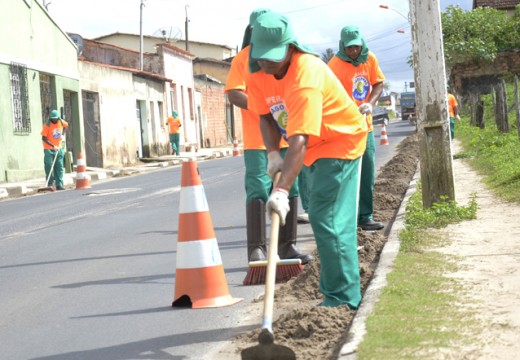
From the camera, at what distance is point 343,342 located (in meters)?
4.82

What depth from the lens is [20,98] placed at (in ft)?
90.5

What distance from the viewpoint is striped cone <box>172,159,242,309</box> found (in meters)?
6.43

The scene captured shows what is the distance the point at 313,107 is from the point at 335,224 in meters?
0.76

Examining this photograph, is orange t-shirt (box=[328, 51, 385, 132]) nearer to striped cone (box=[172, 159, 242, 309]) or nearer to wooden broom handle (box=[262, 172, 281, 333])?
striped cone (box=[172, 159, 242, 309])

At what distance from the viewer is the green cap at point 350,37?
900 centimetres

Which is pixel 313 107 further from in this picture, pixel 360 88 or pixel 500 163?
pixel 500 163

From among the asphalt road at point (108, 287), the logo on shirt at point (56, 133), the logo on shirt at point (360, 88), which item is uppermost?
the logo on shirt at point (360, 88)

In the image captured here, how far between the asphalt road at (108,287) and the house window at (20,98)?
1280 centimetres

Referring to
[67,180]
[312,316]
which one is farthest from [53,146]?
[312,316]

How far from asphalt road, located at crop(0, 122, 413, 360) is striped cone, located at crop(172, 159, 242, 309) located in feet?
0.33

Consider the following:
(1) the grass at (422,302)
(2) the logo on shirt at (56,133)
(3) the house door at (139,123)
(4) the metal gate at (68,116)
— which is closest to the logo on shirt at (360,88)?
(1) the grass at (422,302)

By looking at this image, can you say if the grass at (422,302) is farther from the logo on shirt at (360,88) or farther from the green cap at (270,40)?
the green cap at (270,40)

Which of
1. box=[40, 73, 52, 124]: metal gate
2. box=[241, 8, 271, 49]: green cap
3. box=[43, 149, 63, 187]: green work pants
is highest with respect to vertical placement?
box=[40, 73, 52, 124]: metal gate

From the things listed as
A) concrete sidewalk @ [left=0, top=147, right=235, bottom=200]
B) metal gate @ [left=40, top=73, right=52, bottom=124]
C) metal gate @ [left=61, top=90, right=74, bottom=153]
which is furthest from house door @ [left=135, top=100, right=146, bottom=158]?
metal gate @ [left=40, top=73, right=52, bottom=124]
